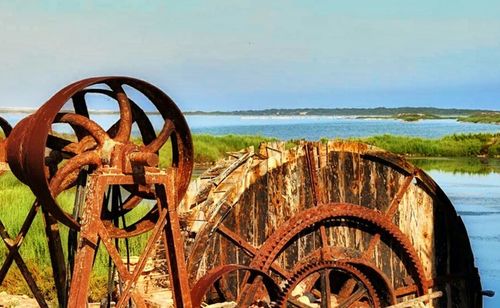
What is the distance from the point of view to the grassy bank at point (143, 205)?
1150cm

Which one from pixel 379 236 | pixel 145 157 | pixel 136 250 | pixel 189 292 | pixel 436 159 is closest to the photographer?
pixel 145 157

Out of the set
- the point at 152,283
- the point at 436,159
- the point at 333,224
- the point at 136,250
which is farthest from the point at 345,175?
the point at 436,159

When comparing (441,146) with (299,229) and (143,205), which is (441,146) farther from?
(299,229)

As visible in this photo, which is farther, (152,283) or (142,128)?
(152,283)

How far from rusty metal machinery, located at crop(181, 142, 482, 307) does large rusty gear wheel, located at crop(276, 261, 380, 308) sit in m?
0.01

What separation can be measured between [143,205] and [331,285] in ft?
26.9

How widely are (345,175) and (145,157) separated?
3090mm

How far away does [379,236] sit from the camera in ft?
26.1

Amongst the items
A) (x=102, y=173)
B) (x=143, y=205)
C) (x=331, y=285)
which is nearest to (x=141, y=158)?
(x=102, y=173)

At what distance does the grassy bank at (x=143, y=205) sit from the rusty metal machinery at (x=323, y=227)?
4.13m

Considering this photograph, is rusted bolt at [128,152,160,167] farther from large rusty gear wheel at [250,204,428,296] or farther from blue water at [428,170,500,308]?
blue water at [428,170,500,308]

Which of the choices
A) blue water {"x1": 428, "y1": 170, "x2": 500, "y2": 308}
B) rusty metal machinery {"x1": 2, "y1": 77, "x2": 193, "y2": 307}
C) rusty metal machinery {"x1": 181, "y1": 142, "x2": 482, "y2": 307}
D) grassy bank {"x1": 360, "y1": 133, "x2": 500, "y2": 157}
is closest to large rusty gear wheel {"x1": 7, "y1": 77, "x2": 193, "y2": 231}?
rusty metal machinery {"x1": 2, "y1": 77, "x2": 193, "y2": 307}

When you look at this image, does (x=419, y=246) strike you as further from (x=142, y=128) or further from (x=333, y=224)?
(x=142, y=128)

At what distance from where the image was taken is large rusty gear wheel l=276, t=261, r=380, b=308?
7324 mm
